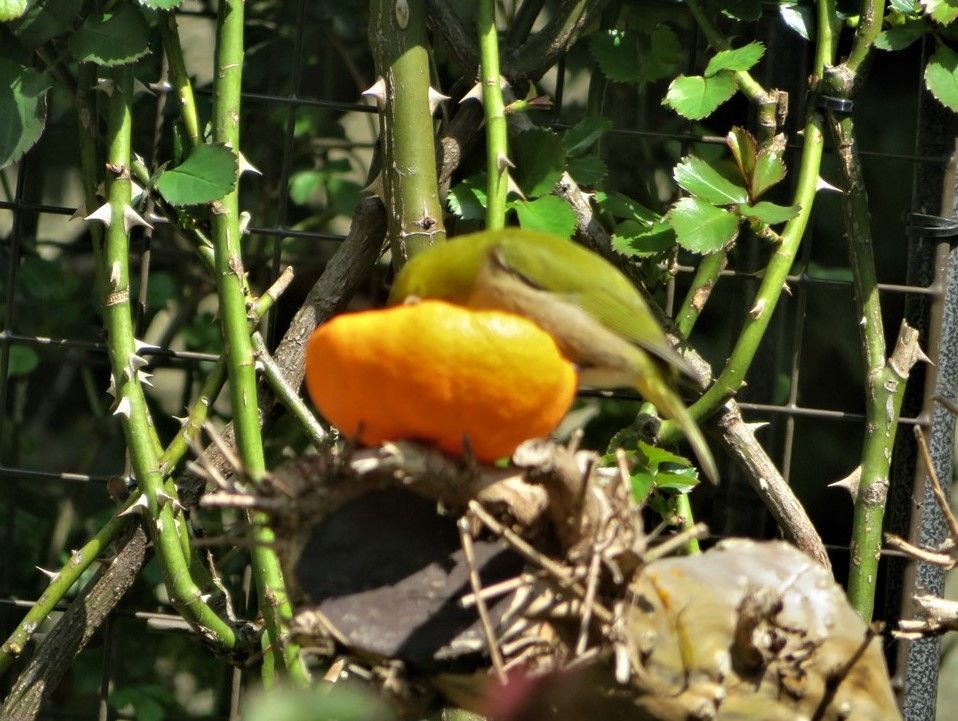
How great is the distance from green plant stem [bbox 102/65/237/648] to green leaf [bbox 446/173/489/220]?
547mm

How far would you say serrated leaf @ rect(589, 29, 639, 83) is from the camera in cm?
210

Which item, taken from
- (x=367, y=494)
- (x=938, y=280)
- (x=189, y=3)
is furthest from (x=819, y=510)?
(x=189, y=3)

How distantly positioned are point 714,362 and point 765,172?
0.48 m

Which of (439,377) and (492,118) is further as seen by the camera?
(492,118)

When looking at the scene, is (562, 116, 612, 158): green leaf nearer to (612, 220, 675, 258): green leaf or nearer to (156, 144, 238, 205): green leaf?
(612, 220, 675, 258): green leaf

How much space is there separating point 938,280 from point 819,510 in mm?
499

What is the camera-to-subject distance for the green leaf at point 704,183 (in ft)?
6.43

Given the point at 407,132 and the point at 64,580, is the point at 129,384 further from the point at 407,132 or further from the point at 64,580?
the point at 407,132

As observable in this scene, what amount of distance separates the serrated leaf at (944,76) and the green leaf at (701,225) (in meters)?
0.43

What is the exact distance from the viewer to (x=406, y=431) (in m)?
1.08

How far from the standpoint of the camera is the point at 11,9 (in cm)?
181

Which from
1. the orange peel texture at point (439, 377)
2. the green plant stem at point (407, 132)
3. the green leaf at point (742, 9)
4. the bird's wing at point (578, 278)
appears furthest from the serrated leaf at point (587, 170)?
the orange peel texture at point (439, 377)

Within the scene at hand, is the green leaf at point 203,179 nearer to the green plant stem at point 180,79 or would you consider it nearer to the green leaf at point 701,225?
the green plant stem at point 180,79

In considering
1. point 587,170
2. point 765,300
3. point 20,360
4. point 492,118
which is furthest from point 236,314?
point 765,300
